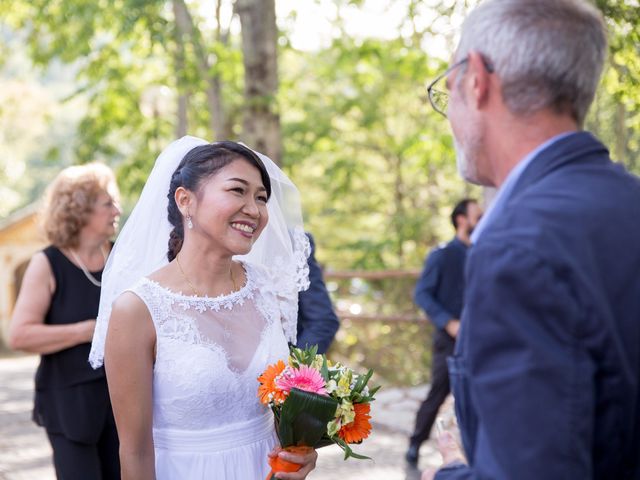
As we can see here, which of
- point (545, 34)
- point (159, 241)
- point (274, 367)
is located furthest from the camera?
point (159, 241)

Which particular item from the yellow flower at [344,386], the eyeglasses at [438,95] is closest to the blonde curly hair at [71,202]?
the yellow flower at [344,386]

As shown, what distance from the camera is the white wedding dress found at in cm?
305

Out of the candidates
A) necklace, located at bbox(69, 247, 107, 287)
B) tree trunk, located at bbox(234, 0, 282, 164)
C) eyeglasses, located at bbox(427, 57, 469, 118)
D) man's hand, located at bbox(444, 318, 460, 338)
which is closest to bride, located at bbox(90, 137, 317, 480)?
necklace, located at bbox(69, 247, 107, 287)

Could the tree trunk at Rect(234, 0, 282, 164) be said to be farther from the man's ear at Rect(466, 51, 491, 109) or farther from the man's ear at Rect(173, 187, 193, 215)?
the man's ear at Rect(466, 51, 491, 109)

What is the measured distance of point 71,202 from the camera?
4.49m

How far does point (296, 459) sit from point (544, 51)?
6.16 ft

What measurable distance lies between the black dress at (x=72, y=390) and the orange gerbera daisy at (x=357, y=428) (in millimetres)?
1719

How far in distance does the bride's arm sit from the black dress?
4.05 feet

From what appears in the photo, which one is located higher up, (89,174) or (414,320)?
(89,174)

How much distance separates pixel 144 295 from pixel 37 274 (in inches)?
58.9

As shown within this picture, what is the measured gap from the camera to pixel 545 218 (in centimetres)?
152

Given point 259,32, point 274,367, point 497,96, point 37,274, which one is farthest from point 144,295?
point 259,32

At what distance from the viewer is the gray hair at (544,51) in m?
1.65

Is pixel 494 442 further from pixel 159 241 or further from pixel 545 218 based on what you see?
pixel 159 241
